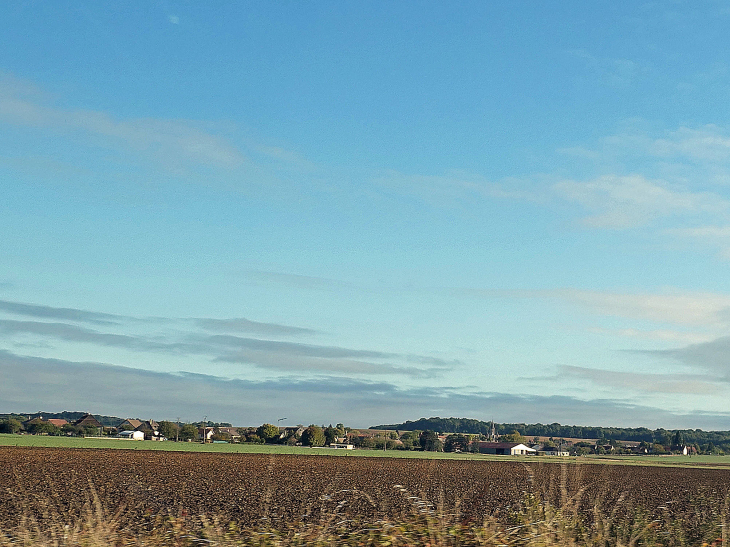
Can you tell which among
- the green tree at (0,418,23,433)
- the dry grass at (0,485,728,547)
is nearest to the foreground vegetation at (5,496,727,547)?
the dry grass at (0,485,728,547)

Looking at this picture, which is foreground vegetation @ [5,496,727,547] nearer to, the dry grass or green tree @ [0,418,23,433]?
the dry grass

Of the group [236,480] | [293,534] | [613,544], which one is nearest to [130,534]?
[293,534]

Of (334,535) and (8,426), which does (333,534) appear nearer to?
(334,535)

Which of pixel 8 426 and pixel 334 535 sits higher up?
pixel 334 535

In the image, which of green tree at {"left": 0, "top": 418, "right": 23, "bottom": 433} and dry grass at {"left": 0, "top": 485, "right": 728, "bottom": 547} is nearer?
dry grass at {"left": 0, "top": 485, "right": 728, "bottom": 547}

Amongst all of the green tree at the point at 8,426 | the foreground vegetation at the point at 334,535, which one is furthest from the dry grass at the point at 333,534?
the green tree at the point at 8,426

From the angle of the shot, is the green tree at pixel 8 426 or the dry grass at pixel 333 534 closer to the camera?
the dry grass at pixel 333 534

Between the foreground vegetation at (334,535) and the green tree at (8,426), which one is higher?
the foreground vegetation at (334,535)

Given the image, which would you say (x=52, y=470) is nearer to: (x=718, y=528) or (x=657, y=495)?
(x=657, y=495)

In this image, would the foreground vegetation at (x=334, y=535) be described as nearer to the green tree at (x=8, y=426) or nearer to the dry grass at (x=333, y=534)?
the dry grass at (x=333, y=534)

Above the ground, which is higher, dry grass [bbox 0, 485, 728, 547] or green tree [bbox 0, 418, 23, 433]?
dry grass [bbox 0, 485, 728, 547]

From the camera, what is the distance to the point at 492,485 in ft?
187

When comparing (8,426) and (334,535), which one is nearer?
(334,535)

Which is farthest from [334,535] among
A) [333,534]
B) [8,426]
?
[8,426]
